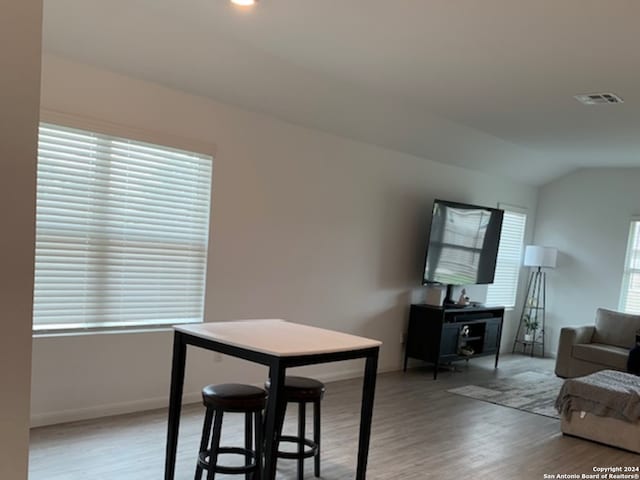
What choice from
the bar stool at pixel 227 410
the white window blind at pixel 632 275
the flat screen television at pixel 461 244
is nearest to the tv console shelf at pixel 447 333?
the flat screen television at pixel 461 244

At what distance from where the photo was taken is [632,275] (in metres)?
7.21

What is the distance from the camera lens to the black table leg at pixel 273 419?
231 cm

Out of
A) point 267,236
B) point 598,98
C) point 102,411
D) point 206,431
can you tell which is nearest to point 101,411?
point 102,411

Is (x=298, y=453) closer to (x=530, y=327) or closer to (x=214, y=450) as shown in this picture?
(x=214, y=450)

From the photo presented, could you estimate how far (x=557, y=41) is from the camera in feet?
10.4

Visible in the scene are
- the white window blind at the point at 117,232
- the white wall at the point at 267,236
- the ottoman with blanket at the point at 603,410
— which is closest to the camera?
the white window blind at the point at 117,232

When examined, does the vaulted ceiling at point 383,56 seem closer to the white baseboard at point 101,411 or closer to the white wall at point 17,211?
the white wall at point 17,211

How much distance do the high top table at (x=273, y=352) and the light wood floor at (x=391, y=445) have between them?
1.85 ft

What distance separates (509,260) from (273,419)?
20.6 feet

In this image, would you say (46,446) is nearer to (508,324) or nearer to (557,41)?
(557,41)

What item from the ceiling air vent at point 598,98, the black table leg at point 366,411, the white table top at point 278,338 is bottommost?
the black table leg at point 366,411

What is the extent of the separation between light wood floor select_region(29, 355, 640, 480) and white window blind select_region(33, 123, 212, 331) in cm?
78

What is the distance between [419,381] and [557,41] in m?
3.68

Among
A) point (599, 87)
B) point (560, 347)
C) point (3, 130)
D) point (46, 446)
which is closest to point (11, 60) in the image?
point (3, 130)
